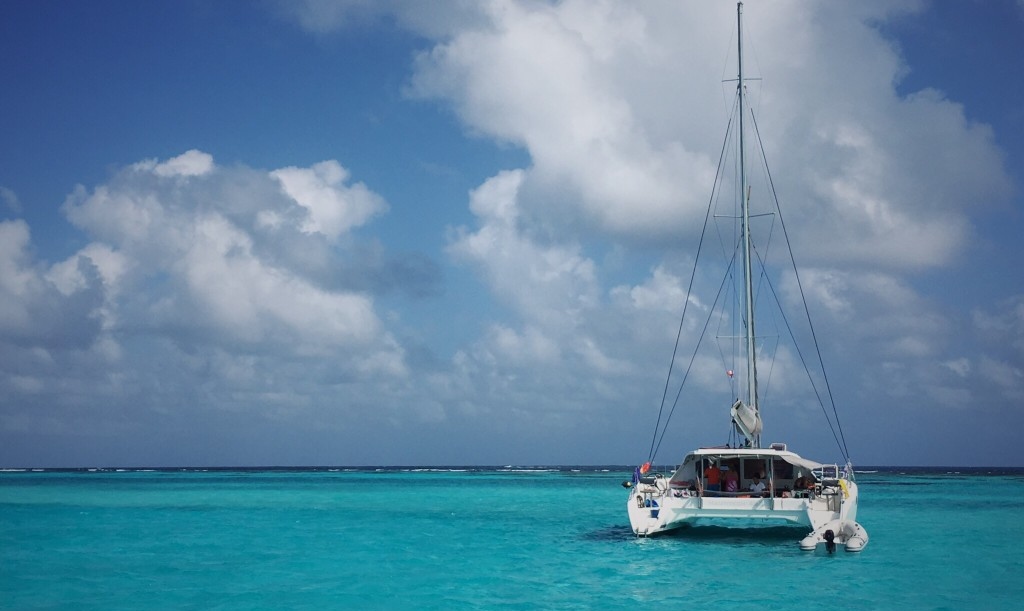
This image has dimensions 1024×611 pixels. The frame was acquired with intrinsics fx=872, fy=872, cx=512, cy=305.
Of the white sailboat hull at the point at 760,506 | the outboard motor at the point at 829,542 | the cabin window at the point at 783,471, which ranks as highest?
the cabin window at the point at 783,471

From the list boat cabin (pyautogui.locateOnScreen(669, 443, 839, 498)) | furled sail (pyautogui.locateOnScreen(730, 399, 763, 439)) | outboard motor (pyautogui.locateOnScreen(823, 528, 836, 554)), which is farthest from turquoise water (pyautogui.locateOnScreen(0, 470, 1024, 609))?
furled sail (pyautogui.locateOnScreen(730, 399, 763, 439))

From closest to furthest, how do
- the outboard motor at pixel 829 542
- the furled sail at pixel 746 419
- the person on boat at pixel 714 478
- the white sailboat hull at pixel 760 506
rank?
the outboard motor at pixel 829 542 → the white sailboat hull at pixel 760 506 → the person on boat at pixel 714 478 → the furled sail at pixel 746 419

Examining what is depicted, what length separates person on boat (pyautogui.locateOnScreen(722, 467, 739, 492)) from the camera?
2483 cm

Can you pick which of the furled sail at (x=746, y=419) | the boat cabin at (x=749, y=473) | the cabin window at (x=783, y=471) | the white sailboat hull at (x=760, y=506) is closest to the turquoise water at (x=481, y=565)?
the white sailboat hull at (x=760, y=506)

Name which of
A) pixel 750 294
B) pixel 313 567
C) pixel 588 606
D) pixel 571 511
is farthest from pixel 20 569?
pixel 571 511

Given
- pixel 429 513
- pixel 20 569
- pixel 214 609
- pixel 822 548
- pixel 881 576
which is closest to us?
pixel 214 609

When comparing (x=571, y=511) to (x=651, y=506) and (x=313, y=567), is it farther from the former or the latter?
(x=313, y=567)

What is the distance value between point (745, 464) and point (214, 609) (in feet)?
53.6

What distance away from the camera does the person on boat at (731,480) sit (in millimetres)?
24828

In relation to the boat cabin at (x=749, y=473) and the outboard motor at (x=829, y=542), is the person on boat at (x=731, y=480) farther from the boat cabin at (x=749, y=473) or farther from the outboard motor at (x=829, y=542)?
the outboard motor at (x=829, y=542)

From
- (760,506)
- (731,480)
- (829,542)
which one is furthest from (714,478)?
(829,542)

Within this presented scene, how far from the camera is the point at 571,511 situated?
41.8m

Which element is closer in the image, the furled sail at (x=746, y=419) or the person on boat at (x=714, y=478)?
the person on boat at (x=714, y=478)

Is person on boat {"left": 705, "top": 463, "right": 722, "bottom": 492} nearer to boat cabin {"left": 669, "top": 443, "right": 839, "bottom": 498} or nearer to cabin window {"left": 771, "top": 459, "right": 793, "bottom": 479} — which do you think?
boat cabin {"left": 669, "top": 443, "right": 839, "bottom": 498}
